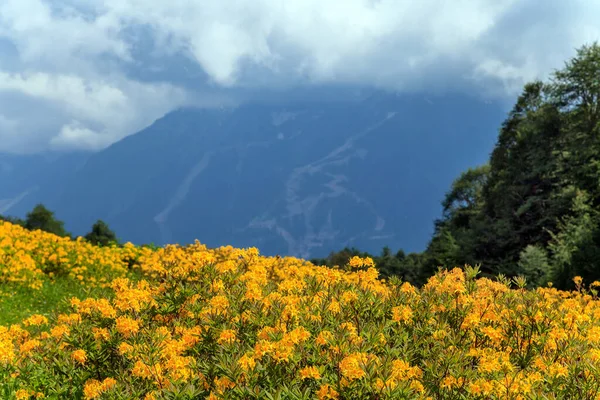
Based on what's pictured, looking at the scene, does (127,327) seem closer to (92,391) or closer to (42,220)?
(92,391)

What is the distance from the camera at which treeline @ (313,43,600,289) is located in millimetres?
28688

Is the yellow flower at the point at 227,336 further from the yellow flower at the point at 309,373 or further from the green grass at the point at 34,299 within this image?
the green grass at the point at 34,299

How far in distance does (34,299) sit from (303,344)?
482 inches

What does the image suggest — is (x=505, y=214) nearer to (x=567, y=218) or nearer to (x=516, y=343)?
(x=567, y=218)

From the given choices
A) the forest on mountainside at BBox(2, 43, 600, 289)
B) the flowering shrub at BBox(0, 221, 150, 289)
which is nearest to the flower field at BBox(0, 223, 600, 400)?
the flowering shrub at BBox(0, 221, 150, 289)

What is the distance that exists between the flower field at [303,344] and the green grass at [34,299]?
6.39 metres

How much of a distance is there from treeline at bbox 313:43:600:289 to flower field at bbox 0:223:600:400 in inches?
923

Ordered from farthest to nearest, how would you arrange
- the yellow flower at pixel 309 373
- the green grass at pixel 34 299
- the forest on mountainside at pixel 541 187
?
the forest on mountainside at pixel 541 187 → the green grass at pixel 34 299 → the yellow flower at pixel 309 373

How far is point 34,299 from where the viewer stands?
1338cm

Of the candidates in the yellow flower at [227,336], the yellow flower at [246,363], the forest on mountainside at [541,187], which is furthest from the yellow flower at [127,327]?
the forest on mountainside at [541,187]

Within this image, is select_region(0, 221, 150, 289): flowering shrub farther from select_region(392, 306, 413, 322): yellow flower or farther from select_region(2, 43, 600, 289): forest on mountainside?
select_region(2, 43, 600, 289): forest on mountainside

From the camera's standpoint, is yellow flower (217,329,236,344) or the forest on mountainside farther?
the forest on mountainside

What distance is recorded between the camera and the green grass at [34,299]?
37.7 feet

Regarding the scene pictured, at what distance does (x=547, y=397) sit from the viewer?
Result: 3.43 m
